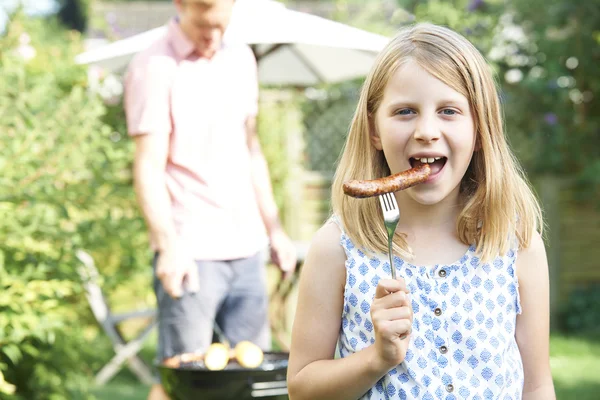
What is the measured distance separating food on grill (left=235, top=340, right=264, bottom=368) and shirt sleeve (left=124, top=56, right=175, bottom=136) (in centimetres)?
86

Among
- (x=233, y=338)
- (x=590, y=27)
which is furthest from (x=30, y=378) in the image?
(x=590, y=27)

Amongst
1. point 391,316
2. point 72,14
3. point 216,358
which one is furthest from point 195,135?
point 72,14

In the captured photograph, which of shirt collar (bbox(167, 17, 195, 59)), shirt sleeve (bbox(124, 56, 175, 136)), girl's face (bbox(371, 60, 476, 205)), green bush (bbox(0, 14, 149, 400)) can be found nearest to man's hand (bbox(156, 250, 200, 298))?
shirt sleeve (bbox(124, 56, 175, 136))

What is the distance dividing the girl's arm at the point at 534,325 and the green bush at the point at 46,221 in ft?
7.03

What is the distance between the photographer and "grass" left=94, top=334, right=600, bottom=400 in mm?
5355

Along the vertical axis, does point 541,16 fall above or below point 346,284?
above

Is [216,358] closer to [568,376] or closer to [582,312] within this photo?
[568,376]

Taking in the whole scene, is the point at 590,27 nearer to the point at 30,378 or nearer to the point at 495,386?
the point at 30,378

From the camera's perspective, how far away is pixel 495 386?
5.99 feet

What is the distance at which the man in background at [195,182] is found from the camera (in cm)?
322

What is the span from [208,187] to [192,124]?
25 cm

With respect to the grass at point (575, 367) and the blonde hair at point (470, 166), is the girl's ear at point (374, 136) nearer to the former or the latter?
the blonde hair at point (470, 166)

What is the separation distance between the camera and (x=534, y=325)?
75.2 inches

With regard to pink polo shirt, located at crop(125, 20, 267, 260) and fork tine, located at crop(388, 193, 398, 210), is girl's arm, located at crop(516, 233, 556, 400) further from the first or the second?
pink polo shirt, located at crop(125, 20, 267, 260)
